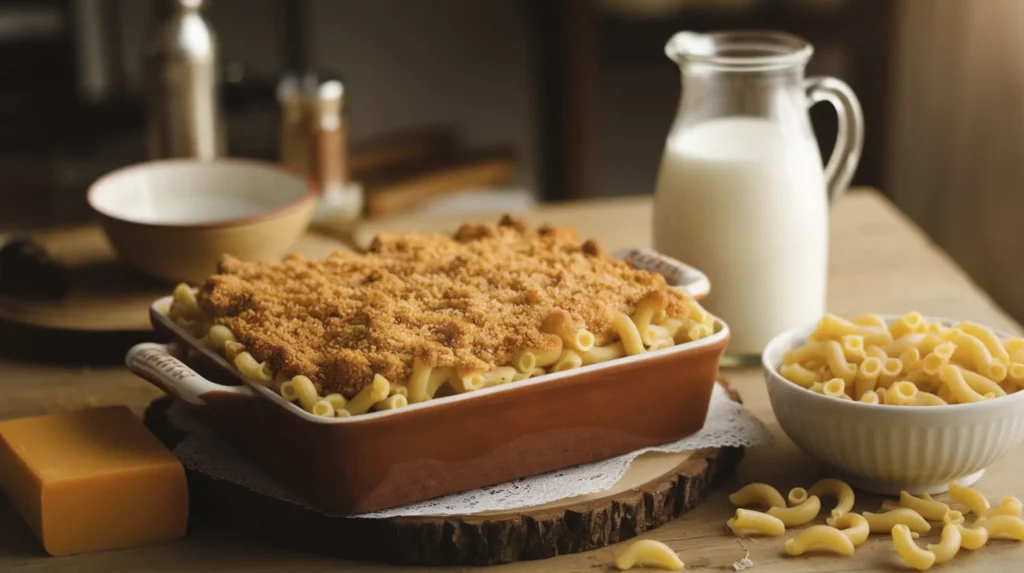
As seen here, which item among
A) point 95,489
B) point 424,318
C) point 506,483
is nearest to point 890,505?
point 506,483

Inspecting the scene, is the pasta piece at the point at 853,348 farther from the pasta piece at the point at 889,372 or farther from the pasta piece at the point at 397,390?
the pasta piece at the point at 397,390

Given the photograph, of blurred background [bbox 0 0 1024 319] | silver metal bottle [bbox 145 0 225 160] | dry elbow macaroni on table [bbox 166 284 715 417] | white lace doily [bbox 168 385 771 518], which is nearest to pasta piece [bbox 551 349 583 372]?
dry elbow macaroni on table [bbox 166 284 715 417]

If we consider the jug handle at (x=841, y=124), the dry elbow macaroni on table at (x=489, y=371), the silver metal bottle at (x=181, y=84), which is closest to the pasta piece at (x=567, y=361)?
the dry elbow macaroni on table at (x=489, y=371)

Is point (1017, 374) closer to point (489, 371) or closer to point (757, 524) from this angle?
point (757, 524)

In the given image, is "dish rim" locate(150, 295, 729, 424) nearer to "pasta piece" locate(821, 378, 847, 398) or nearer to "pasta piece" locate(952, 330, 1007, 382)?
"pasta piece" locate(821, 378, 847, 398)

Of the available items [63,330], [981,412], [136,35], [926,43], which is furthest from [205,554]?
[136,35]

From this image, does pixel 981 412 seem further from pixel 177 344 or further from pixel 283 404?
pixel 177 344
